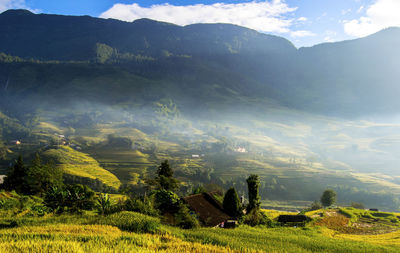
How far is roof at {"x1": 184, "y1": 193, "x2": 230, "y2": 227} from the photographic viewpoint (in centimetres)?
4581

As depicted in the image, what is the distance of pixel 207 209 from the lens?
49.6 m

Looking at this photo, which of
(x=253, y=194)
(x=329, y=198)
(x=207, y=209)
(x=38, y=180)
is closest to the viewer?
(x=207, y=209)

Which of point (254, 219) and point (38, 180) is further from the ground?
point (254, 219)

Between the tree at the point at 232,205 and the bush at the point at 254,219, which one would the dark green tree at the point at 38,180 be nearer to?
the tree at the point at 232,205

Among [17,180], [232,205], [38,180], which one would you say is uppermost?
[232,205]

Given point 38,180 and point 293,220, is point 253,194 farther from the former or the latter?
point 38,180

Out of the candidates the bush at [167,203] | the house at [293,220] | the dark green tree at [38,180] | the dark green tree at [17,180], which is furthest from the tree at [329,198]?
the dark green tree at [17,180]

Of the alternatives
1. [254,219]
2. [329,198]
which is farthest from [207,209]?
[329,198]

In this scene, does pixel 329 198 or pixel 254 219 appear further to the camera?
pixel 329 198

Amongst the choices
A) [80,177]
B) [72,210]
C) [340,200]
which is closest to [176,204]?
[72,210]

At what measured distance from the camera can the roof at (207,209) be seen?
45812 millimetres

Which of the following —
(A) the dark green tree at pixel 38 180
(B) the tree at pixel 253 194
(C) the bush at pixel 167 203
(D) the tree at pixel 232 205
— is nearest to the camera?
(C) the bush at pixel 167 203

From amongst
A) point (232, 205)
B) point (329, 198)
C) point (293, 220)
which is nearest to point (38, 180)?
point (232, 205)

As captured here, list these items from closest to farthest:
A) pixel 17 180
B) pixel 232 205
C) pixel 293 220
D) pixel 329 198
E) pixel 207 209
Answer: pixel 207 209
pixel 232 205
pixel 293 220
pixel 17 180
pixel 329 198
